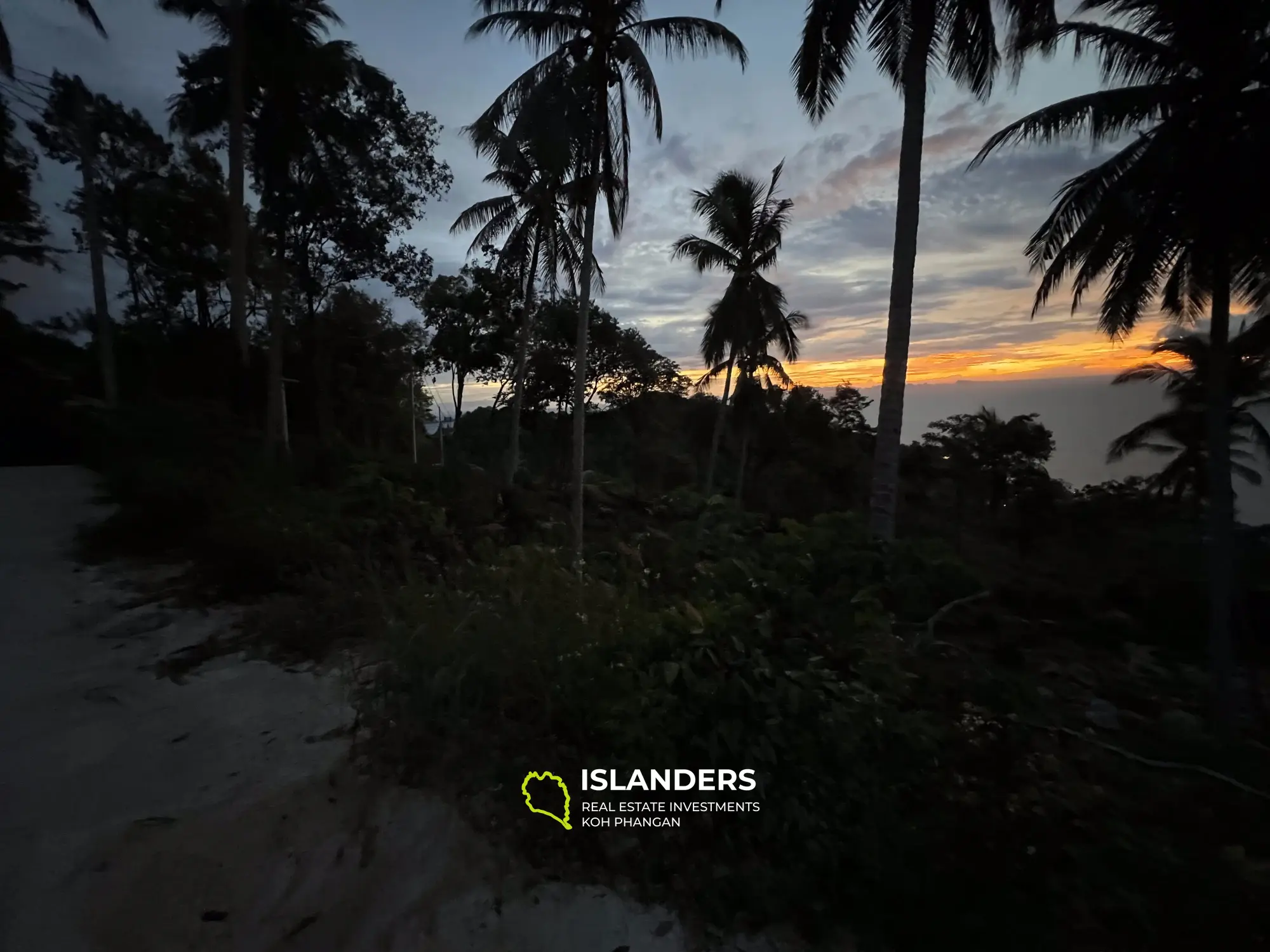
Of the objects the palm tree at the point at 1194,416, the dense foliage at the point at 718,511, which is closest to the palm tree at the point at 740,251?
the dense foliage at the point at 718,511

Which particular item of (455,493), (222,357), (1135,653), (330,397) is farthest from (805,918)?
(330,397)

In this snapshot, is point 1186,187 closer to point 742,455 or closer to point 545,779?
point 545,779

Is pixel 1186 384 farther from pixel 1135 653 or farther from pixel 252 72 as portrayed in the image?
pixel 252 72

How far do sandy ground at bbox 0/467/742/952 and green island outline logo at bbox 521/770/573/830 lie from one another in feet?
0.79

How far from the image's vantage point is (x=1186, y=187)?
8.29m

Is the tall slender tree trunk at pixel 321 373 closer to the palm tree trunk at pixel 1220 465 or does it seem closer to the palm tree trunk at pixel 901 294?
the palm tree trunk at pixel 901 294

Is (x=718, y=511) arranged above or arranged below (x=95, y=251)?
below

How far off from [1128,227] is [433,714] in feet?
33.8

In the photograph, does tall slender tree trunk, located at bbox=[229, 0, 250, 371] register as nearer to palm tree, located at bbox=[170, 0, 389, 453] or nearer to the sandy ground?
palm tree, located at bbox=[170, 0, 389, 453]

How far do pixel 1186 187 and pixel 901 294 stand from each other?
4.01 meters

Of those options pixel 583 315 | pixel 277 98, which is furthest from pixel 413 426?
pixel 583 315

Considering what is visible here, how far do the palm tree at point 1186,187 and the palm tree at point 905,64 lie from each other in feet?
3.78

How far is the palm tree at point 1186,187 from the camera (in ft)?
26.0

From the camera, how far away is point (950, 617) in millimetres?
7449
